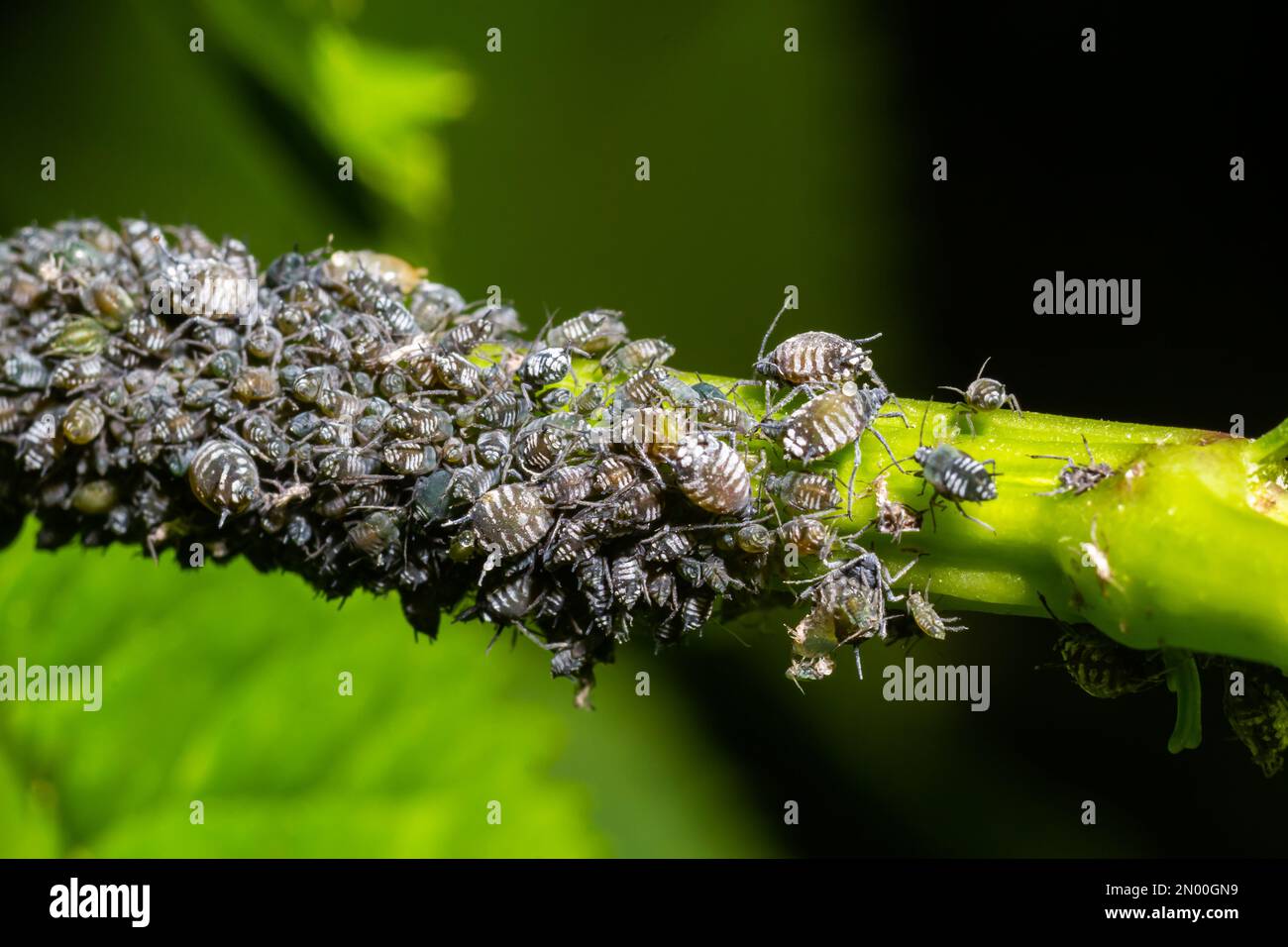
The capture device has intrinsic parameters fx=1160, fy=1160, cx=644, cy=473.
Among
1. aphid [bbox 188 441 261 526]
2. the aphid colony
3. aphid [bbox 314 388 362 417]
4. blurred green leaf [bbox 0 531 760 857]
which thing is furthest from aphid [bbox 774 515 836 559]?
blurred green leaf [bbox 0 531 760 857]

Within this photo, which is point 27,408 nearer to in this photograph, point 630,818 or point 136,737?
point 136,737

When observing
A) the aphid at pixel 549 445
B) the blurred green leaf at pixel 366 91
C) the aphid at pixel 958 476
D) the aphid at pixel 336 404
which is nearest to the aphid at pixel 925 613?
the aphid at pixel 958 476

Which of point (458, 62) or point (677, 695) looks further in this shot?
point (677, 695)

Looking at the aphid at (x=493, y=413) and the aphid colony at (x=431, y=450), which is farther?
the aphid at (x=493, y=413)

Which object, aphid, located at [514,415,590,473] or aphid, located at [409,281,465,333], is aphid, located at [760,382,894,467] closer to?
aphid, located at [514,415,590,473]

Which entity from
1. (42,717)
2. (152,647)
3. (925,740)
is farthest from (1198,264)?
(42,717)

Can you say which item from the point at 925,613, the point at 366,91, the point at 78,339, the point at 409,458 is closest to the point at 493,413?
the point at 409,458

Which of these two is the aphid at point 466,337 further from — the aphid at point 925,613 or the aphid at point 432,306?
the aphid at point 925,613

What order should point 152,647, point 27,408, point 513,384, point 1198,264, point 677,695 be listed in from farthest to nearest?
point 677,695, point 1198,264, point 152,647, point 27,408, point 513,384
